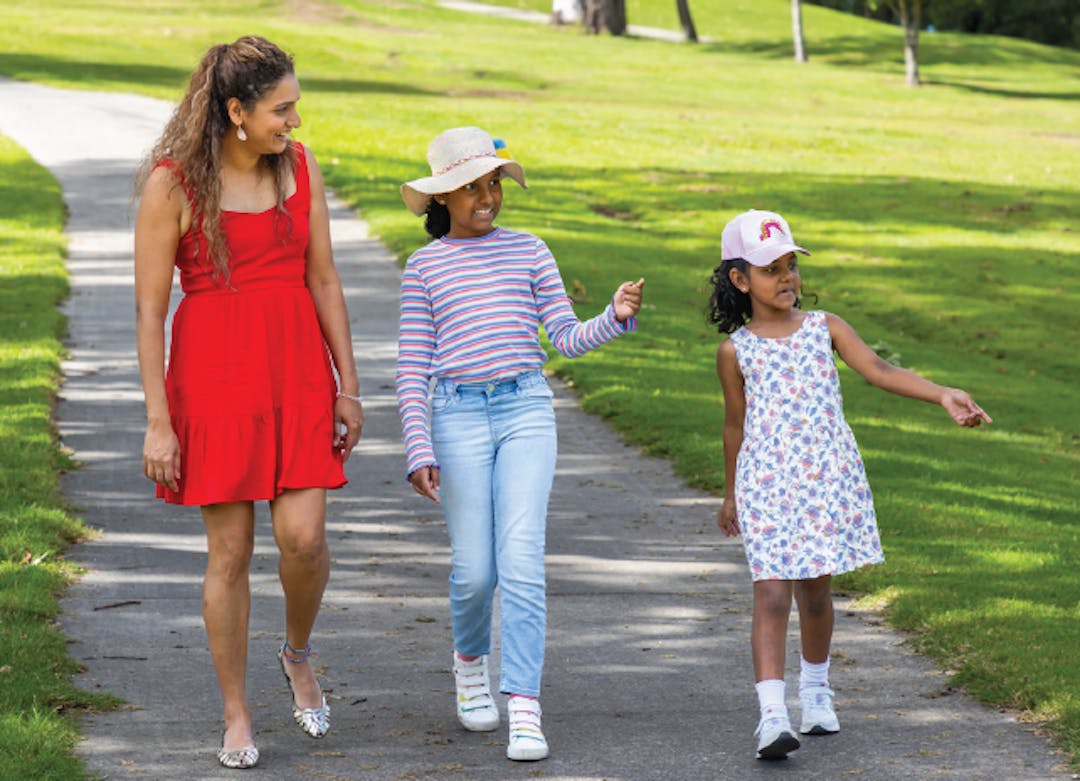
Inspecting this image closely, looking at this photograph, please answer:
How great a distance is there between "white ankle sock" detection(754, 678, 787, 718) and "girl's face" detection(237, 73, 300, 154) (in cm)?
202

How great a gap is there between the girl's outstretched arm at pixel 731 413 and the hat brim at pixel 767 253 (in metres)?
0.25

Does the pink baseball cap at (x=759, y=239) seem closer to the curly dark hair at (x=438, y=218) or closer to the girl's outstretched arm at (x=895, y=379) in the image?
the girl's outstretched arm at (x=895, y=379)

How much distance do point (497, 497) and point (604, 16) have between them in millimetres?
50472

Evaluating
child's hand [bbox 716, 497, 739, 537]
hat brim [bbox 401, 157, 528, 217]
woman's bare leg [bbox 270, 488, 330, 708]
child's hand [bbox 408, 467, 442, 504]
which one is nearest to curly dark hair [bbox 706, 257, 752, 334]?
child's hand [bbox 716, 497, 739, 537]

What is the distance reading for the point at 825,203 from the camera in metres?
21.4

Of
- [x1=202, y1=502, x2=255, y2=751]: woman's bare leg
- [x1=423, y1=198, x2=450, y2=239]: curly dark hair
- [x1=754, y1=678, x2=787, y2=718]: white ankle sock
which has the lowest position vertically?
[x1=754, y1=678, x2=787, y2=718]: white ankle sock

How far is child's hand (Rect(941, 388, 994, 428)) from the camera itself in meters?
4.74

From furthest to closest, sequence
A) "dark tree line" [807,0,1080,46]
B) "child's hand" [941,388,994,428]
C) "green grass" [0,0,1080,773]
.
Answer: "dark tree line" [807,0,1080,46] → "green grass" [0,0,1080,773] → "child's hand" [941,388,994,428]

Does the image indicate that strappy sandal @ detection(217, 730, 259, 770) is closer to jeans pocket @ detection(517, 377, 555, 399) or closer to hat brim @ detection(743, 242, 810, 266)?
jeans pocket @ detection(517, 377, 555, 399)

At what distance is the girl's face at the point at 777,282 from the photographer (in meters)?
5.09

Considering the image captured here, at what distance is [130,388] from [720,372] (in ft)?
20.3

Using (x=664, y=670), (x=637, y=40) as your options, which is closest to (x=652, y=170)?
(x=664, y=670)

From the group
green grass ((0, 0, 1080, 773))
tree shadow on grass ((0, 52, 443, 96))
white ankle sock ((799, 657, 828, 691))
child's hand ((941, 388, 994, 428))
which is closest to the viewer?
child's hand ((941, 388, 994, 428))

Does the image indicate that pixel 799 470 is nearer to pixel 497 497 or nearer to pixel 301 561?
pixel 497 497
